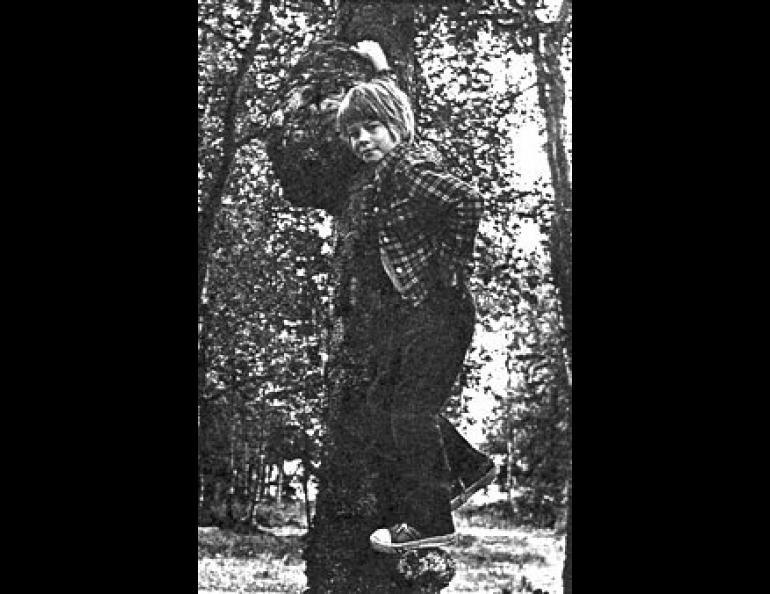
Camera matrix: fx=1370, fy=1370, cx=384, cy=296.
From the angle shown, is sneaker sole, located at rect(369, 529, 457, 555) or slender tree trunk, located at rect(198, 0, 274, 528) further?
slender tree trunk, located at rect(198, 0, 274, 528)

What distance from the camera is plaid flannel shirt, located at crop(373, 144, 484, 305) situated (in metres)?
4.23

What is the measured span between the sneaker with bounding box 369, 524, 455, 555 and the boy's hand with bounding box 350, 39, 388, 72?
1.43 m

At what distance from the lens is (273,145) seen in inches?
172

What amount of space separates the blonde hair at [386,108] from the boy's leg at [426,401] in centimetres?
55

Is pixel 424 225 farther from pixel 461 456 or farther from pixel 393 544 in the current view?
pixel 393 544

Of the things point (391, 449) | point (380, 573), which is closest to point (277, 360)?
point (391, 449)

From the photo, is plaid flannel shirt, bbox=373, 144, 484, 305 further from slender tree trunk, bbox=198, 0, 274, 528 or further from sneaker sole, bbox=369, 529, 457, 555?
sneaker sole, bbox=369, 529, 457, 555

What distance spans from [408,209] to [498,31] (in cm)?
64

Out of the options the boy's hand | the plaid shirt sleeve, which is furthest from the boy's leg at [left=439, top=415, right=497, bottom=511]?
the boy's hand

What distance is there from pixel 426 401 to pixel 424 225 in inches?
21.4

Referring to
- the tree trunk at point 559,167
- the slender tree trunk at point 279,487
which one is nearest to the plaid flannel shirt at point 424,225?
the tree trunk at point 559,167

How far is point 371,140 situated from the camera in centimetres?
429

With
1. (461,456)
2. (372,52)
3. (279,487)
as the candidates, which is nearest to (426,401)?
(461,456)

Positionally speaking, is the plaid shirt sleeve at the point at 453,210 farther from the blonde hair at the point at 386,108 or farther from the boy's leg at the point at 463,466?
the boy's leg at the point at 463,466
